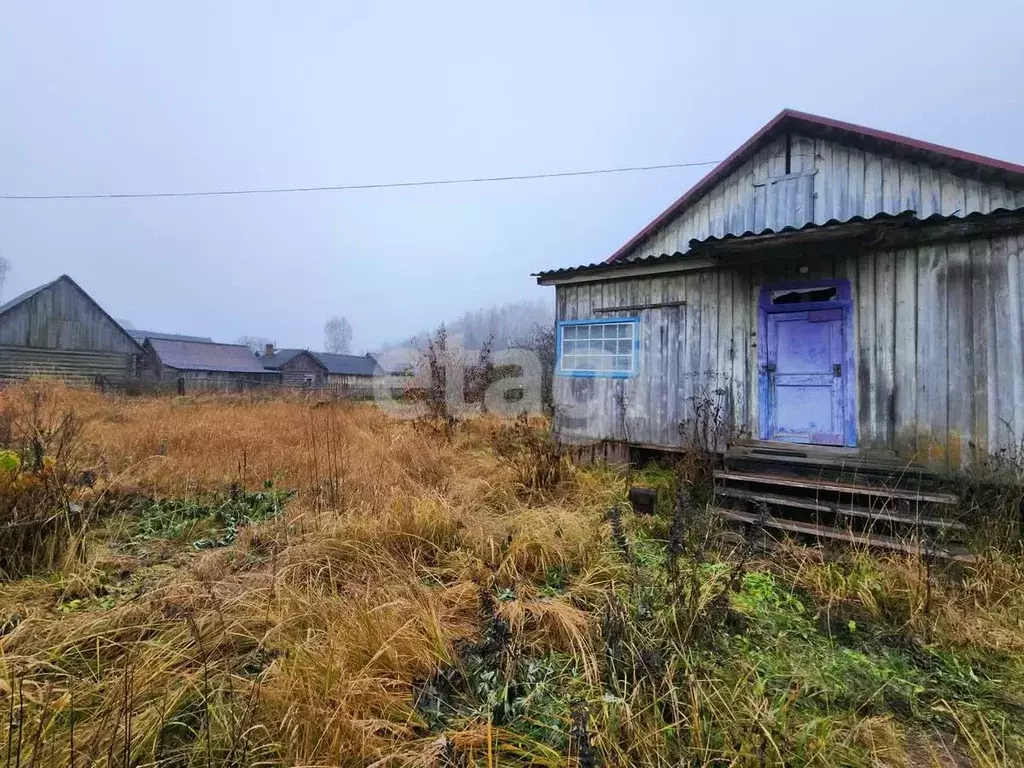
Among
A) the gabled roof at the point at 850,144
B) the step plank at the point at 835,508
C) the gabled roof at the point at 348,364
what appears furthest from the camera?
the gabled roof at the point at 348,364

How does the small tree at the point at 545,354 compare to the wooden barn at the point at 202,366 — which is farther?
the wooden barn at the point at 202,366

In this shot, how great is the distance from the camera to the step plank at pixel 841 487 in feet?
11.7

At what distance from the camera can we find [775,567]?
3.21 meters

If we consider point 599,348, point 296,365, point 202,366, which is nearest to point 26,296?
point 202,366

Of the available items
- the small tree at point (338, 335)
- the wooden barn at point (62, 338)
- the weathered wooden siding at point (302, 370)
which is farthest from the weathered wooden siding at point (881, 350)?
the small tree at point (338, 335)

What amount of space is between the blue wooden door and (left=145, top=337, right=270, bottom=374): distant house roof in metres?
32.5

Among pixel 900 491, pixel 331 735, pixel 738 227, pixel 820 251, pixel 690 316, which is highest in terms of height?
pixel 738 227

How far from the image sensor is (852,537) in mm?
3307

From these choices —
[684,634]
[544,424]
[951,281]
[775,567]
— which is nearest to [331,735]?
[684,634]

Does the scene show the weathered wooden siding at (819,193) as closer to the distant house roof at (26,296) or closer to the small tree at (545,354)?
the small tree at (545,354)

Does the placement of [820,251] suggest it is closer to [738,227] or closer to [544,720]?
[738,227]

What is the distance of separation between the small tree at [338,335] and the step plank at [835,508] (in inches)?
3225

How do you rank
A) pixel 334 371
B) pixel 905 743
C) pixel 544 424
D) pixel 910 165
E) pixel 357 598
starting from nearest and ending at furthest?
pixel 905 743, pixel 357 598, pixel 910 165, pixel 544 424, pixel 334 371

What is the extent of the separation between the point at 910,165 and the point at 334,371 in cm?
4316
